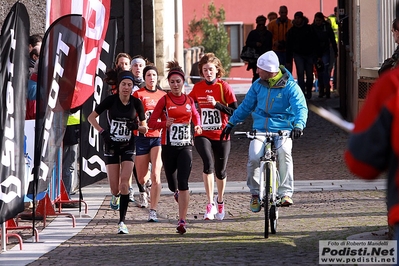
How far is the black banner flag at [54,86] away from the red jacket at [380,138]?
5.72m

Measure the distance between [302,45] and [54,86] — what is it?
48.0ft

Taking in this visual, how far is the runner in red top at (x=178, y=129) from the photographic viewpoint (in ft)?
33.2

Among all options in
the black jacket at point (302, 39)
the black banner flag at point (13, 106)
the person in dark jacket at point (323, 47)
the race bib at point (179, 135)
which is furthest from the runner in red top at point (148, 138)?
the person in dark jacket at point (323, 47)

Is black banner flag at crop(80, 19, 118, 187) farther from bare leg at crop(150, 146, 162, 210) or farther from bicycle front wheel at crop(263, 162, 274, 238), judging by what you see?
bicycle front wheel at crop(263, 162, 274, 238)

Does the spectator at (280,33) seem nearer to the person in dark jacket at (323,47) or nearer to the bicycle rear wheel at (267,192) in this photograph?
the person in dark jacket at (323,47)

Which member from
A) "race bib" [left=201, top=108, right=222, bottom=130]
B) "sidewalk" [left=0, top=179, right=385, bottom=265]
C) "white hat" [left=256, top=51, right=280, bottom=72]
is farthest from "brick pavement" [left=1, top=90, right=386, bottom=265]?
"white hat" [left=256, top=51, right=280, bottom=72]

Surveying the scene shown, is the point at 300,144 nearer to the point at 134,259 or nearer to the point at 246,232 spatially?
the point at 246,232

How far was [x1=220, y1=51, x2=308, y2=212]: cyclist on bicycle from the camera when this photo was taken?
9812 millimetres

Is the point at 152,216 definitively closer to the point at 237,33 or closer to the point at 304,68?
the point at 304,68

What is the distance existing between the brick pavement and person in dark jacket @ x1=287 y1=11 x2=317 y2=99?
983 cm

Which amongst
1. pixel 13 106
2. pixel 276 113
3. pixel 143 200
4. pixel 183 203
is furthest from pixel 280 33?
pixel 13 106

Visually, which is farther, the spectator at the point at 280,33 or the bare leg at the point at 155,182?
the spectator at the point at 280,33

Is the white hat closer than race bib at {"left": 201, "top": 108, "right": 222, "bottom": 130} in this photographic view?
Yes

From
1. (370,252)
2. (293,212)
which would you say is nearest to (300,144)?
(293,212)
